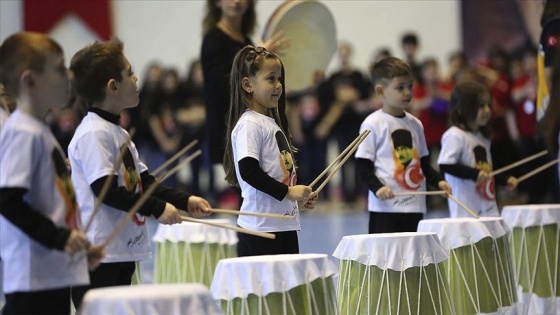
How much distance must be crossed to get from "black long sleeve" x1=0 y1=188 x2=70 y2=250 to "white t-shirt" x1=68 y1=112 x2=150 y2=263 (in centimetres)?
51

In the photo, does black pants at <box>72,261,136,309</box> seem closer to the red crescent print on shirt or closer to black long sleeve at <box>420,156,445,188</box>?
the red crescent print on shirt

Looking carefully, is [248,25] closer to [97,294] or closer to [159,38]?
[97,294]

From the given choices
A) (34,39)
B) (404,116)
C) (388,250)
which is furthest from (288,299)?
(404,116)

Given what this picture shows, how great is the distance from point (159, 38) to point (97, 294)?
7.93m

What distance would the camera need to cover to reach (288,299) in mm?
3094

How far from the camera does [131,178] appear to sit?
127 inches

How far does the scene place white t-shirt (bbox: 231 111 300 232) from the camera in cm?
369

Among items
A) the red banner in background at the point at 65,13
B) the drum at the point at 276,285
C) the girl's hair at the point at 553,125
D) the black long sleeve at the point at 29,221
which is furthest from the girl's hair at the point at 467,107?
the black long sleeve at the point at 29,221

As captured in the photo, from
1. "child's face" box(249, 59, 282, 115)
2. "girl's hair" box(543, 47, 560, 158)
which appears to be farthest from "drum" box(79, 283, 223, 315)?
"girl's hair" box(543, 47, 560, 158)

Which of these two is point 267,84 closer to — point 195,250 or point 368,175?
point 368,175

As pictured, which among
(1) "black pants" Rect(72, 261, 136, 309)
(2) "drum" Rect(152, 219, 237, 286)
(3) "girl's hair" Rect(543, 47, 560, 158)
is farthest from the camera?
(2) "drum" Rect(152, 219, 237, 286)

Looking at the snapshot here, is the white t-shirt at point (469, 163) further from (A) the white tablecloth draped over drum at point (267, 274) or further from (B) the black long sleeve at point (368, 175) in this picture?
(A) the white tablecloth draped over drum at point (267, 274)

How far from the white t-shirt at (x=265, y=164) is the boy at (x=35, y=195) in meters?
1.08

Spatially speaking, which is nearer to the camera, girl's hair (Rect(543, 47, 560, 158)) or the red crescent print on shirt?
the red crescent print on shirt
